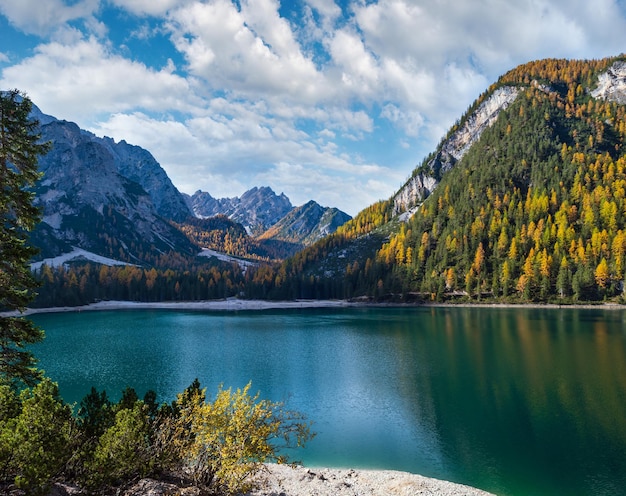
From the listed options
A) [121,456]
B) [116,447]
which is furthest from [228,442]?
[116,447]

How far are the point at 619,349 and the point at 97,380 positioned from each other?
84.6m

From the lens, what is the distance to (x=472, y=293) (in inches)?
7224

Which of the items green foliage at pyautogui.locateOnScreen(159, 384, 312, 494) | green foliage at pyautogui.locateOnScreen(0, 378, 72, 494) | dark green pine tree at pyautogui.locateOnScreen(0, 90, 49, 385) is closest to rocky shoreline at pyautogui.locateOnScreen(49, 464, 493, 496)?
green foliage at pyautogui.locateOnScreen(159, 384, 312, 494)

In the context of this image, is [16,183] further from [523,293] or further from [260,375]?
[523,293]

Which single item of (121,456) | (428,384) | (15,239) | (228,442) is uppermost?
(15,239)

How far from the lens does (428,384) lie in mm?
52906

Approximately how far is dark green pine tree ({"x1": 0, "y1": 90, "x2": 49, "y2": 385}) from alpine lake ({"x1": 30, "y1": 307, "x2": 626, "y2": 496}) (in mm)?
21511

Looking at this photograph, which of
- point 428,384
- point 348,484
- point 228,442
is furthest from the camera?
point 428,384

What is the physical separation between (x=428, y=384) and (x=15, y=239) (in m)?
48.5

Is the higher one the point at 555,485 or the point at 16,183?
the point at 16,183

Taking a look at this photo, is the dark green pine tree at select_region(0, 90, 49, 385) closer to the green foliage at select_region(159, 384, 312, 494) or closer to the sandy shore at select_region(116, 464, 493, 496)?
the green foliage at select_region(159, 384, 312, 494)

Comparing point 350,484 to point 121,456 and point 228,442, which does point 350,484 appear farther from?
point 121,456

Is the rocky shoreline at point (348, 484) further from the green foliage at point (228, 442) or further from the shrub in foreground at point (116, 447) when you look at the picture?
the green foliage at point (228, 442)

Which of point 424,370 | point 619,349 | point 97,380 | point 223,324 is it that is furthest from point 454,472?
point 223,324
